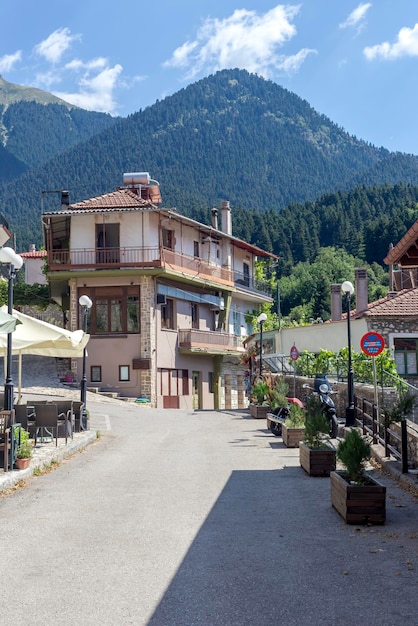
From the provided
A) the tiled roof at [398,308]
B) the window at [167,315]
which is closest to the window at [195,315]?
the window at [167,315]

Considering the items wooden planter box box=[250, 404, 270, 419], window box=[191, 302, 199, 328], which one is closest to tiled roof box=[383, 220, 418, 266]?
wooden planter box box=[250, 404, 270, 419]

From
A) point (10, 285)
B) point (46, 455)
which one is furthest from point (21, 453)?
point (10, 285)

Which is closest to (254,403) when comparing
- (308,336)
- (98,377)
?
(308,336)

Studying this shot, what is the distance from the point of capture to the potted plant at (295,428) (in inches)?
668

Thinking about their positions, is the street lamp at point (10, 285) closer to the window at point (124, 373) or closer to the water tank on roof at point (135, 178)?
the window at point (124, 373)

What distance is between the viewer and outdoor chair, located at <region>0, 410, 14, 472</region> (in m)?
12.3

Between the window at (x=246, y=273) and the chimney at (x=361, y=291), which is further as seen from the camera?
the window at (x=246, y=273)

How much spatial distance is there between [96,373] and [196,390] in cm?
734

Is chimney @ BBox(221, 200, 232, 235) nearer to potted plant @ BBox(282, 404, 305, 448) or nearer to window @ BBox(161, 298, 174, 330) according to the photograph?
window @ BBox(161, 298, 174, 330)

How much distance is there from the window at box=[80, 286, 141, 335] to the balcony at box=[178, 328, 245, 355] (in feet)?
11.9

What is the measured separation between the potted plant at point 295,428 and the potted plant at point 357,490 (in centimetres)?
763

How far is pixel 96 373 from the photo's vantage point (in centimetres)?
4053

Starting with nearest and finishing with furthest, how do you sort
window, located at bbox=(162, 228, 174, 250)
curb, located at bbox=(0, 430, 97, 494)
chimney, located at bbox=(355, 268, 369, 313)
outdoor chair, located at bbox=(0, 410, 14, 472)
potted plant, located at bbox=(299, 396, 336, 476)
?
curb, located at bbox=(0, 430, 97, 494) → outdoor chair, located at bbox=(0, 410, 14, 472) → potted plant, located at bbox=(299, 396, 336, 476) → chimney, located at bbox=(355, 268, 369, 313) → window, located at bbox=(162, 228, 174, 250)

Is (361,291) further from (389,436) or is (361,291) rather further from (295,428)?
(389,436)
